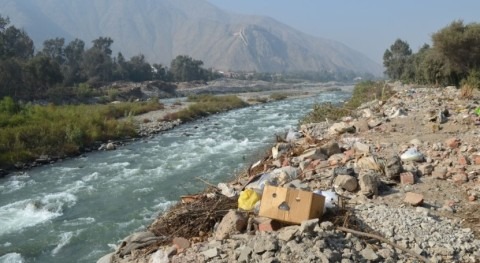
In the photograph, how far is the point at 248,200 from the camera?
528 cm

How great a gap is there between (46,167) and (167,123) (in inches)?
403

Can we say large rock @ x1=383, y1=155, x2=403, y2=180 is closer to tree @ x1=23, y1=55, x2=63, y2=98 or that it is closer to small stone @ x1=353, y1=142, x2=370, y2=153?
small stone @ x1=353, y1=142, x2=370, y2=153

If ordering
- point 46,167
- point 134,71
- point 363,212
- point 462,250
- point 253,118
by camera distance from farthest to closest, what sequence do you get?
point 134,71, point 253,118, point 46,167, point 363,212, point 462,250

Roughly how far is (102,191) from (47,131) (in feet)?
23.0

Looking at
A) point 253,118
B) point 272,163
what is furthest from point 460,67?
point 272,163

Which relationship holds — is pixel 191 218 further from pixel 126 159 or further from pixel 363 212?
pixel 126 159

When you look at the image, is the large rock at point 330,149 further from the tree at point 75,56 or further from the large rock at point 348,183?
the tree at point 75,56

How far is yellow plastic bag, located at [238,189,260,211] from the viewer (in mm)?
5223

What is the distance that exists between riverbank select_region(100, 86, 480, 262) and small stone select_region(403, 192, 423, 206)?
0.01 metres

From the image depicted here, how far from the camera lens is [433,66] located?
2839 cm

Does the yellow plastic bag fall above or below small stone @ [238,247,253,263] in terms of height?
above

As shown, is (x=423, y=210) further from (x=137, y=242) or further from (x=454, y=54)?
(x=454, y=54)

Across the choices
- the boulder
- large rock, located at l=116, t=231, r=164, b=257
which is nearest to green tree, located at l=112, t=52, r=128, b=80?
the boulder

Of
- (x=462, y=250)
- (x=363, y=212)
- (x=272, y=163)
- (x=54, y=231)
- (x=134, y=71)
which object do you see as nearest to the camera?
(x=462, y=250)
